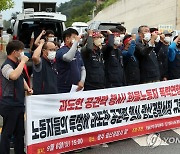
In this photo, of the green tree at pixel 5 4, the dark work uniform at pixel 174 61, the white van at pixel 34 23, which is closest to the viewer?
the dark work uniform at pixel 174 61

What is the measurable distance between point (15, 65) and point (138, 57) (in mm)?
2916

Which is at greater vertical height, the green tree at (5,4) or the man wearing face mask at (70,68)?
the green tree at (5,4)

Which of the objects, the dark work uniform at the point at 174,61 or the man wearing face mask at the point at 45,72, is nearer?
the man wearing face mask at the point at 45,72

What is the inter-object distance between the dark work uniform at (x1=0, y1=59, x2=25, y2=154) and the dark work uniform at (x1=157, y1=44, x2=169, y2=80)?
3549mm

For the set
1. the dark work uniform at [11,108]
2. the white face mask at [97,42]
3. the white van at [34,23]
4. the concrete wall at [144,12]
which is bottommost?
the dark work uniform at [11,108]

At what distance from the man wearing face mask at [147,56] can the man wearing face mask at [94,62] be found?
3.38ft

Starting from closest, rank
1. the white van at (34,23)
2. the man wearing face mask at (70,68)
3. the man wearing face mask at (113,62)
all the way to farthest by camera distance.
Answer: the man wearing face mask at (70,68) → the man wearing face mask at (113,62) → the white van at (34,23)

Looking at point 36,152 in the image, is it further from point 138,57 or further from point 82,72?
point 138,57

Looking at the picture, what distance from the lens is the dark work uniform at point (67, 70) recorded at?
5973 mm

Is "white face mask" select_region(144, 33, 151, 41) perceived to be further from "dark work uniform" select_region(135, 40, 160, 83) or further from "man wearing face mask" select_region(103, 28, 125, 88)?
"man wearing face mask" select_region(103, 28, 125, 88)

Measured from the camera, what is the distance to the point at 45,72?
5355mm

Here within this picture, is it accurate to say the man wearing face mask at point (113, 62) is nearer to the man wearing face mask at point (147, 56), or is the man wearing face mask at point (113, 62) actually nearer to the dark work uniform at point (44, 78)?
the man wearing face mask at point (147, 56)

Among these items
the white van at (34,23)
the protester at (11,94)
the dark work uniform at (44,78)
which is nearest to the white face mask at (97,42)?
the dark work uniform at (44,78)

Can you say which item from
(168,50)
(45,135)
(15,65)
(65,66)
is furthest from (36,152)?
(168,50)
